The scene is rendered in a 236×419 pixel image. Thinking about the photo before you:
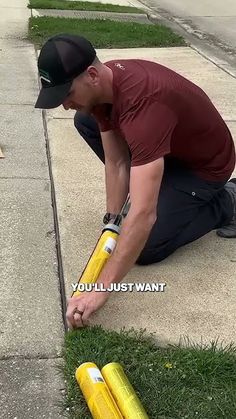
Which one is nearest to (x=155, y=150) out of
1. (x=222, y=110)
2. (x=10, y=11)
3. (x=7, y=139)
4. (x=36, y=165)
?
(x=36, y=165)

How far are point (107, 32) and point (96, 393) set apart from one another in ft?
25.5

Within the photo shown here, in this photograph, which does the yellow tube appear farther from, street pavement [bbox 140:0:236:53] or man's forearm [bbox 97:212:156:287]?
street pavement [bbox 140:0:236:53]

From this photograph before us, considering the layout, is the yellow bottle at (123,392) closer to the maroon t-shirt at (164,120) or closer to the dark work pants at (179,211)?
the maroon t-shirt at (164,120)

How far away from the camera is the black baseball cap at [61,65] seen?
8.23ft

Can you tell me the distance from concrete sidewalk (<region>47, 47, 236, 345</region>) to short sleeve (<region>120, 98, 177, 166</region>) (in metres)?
0.73

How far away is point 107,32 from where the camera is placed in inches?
362

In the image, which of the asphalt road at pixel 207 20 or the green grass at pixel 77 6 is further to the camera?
the green grass at pixel 77 6

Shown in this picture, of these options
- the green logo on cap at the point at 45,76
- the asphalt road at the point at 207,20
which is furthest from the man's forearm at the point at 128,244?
the asphalt road at the point at 207,20

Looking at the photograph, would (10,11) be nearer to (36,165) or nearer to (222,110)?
(222,110)

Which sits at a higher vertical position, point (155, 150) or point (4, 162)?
point (155, 150)

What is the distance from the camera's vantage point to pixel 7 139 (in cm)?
494

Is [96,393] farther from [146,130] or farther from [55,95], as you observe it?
[55,95]

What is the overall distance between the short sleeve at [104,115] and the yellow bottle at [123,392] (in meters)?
1.14

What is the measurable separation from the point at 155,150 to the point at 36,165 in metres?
2.01
